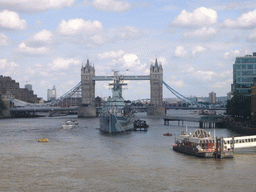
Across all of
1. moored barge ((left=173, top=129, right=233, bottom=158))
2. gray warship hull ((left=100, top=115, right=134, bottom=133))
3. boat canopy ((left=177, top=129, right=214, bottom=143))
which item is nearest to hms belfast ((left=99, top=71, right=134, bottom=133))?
gray warship hull ((left=100, top=115, right=134, bottom=133))

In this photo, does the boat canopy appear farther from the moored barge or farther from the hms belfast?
the hms belfast

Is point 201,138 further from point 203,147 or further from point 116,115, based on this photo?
point 116,115

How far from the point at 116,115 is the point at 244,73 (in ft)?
188

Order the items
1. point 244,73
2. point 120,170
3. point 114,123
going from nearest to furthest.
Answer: point 120,170, point 114,123, point 244,73

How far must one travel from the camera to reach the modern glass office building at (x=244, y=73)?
4764 inches

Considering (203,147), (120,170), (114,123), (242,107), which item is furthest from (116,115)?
(120,170)

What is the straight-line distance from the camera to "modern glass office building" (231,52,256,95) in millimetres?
121000

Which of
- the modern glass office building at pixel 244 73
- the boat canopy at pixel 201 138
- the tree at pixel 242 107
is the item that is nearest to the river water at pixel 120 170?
the boat canopy at pixel 201 138

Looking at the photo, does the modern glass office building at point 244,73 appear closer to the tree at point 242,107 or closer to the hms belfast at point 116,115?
the tree at point 242,107

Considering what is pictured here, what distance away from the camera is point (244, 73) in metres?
123

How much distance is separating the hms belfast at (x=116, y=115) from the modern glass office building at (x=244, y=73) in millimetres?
43354

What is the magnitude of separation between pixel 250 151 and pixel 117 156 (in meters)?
17.0

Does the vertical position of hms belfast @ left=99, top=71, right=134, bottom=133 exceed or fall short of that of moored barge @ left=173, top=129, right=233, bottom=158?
it exceeds it

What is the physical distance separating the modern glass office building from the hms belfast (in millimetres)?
43354
